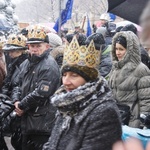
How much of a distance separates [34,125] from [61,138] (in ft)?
4.60

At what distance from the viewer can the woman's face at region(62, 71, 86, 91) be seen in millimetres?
2648

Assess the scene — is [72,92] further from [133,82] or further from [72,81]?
[133,82]

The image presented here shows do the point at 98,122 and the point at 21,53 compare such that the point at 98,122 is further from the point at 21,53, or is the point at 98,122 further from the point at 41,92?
the point at 21,53

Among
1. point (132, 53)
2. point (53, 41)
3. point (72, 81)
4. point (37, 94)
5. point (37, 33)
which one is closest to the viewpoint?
point (72, 81)

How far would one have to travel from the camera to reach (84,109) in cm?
250

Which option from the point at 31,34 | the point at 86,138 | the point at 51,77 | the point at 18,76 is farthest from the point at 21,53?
the point at 86,138

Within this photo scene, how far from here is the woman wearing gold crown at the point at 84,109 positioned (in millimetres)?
2424

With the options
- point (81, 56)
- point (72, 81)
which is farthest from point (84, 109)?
point (81, 56)

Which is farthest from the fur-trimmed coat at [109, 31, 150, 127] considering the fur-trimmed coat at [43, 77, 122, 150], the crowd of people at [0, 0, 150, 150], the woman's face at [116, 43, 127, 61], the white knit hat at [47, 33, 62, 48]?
the white knit hat at [47, 33, 62, 48]

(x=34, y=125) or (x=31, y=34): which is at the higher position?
(x=31, y=34)

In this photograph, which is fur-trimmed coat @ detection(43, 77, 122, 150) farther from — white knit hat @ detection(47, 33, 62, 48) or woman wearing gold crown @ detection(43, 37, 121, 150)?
white knit hat @ detection(47, 33, 62, 48)

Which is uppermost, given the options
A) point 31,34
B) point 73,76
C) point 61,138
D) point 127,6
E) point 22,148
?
point 127,6

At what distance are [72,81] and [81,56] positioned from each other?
215 millimetres

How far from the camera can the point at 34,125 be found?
393 cm
